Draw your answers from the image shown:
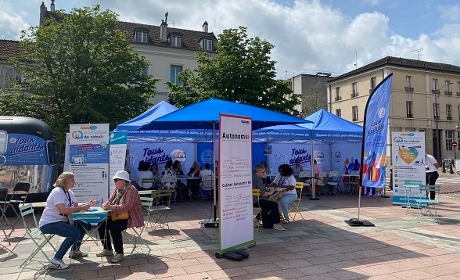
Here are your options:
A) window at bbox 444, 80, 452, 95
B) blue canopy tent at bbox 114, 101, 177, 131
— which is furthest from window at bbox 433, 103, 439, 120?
blue canopy tent at bbox 114, 101, 177, 131

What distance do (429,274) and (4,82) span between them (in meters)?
31.7

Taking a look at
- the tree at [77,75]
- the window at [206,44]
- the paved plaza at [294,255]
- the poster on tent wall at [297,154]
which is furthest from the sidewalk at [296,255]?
the window at [206,44]

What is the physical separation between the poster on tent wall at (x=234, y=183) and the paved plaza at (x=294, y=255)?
21 cm

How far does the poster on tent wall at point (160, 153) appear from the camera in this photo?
13.4m

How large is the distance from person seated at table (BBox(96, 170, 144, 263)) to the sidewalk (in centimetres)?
23

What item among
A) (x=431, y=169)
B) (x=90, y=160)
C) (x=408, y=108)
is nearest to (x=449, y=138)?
(x=408, y=108)

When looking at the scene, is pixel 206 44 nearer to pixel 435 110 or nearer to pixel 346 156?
pixel 346 156

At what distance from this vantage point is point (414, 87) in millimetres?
43375

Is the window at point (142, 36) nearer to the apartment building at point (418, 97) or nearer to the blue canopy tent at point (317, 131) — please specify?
the blue canopy tent at point (317, 131)

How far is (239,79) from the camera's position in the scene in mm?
20125

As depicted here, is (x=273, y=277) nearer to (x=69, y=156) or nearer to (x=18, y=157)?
(x=69, y=156)

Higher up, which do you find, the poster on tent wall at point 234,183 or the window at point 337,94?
the window at point 337,94

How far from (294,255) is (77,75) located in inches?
590

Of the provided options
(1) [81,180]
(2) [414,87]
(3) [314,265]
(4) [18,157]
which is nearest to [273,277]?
(3) [314,265]
